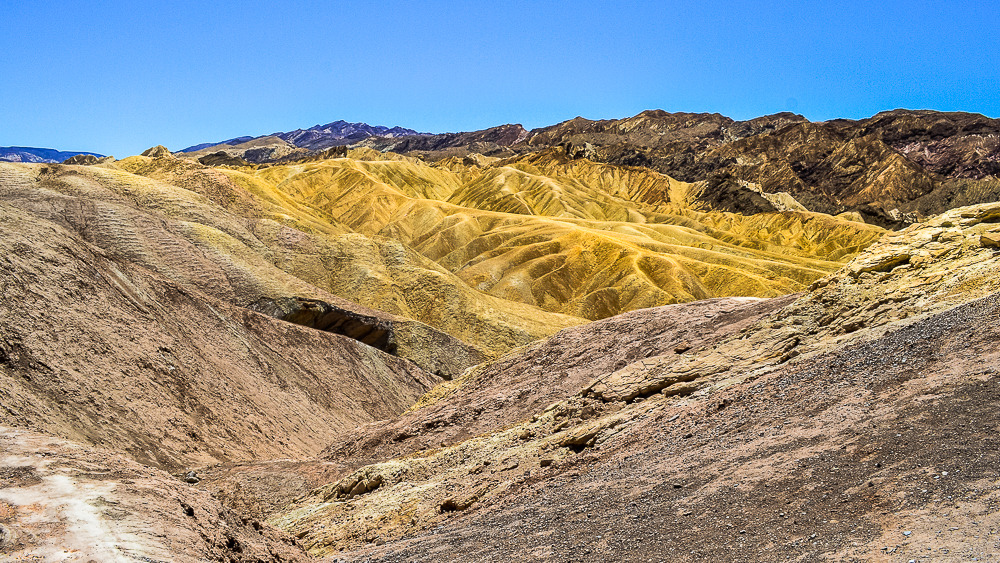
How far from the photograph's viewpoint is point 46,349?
19.4 meters

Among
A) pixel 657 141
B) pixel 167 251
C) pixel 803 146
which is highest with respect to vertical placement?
pixel 657 141

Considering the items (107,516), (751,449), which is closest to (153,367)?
(107,516)

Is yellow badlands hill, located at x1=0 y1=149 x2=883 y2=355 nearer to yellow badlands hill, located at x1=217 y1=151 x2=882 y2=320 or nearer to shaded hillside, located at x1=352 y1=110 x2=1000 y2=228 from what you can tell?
yellow badlands hill, located at x1=217 y1=151 x2=882 y2=320

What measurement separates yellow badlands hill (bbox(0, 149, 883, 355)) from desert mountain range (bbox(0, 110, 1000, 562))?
1.02 ft

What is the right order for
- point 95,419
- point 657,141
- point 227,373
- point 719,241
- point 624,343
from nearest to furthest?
1. point 95,419
2. point 624,343
3. point 227,373
4. point 719,241
5. point 657,141

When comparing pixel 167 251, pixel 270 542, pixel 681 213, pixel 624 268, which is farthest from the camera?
pixel 681 213

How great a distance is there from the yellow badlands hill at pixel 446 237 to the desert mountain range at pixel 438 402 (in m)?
0.31

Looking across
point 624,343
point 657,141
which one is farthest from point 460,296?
point 657,141

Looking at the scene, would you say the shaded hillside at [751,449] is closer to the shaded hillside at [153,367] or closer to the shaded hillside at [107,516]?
the shaded hillside at [107,516]

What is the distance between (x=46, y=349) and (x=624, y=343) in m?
15.8

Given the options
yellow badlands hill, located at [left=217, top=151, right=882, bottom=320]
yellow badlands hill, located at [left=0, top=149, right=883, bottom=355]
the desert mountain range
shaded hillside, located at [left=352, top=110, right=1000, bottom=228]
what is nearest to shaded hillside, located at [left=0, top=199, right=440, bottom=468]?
the desert mountain range

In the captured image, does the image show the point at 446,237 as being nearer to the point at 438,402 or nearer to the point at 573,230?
the point at 573,230

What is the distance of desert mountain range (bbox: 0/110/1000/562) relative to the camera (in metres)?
9.04

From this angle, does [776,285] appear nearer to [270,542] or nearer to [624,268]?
[624,268]
